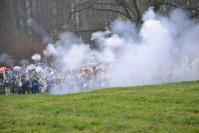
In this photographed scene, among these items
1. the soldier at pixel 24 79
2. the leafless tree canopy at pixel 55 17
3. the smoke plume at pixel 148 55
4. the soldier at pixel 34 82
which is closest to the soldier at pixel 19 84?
the soldier at pixel 24 79

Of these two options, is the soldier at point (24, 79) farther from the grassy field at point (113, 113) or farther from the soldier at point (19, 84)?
the grassy field at point (113, 113)

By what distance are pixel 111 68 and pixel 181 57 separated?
5.11 meters

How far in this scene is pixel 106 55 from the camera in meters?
29.4

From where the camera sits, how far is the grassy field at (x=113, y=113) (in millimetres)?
12922

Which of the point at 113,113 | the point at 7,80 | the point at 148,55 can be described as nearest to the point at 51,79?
the point at 7,80

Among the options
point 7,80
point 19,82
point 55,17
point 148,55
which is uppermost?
point 55,17

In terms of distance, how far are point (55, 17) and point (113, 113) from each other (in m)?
38.9

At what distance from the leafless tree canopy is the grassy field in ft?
48.9

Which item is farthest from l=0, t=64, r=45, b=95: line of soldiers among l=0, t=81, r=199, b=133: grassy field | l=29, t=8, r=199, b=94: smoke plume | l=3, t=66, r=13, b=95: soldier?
l=0, t=81, r=199, b=133: grassy field

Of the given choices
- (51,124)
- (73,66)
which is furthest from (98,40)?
(51,124)

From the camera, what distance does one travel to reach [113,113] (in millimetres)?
15219

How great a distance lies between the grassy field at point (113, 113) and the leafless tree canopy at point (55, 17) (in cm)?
1490

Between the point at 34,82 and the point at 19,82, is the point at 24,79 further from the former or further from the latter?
the point at 34,82

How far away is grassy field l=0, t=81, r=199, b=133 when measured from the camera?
12.9 metres
